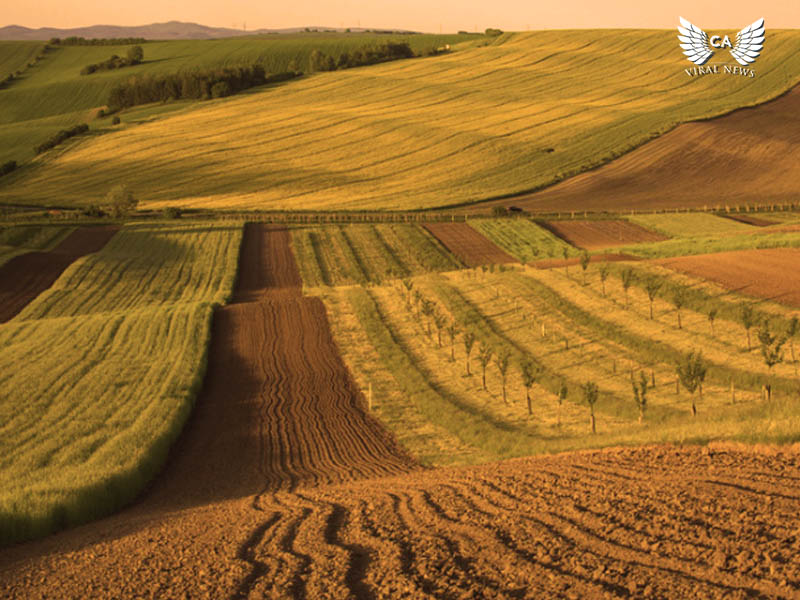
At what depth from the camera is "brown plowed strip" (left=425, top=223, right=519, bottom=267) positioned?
62.9m

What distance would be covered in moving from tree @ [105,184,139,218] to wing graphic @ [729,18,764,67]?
352 feet

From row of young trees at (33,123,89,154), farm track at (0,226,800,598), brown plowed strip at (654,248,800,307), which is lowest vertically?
brown plowed strip at (654,248,800,307)

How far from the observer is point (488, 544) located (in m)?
10.3

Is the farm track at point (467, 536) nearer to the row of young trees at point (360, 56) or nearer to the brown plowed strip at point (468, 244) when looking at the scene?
the brown plowed strip at point (468, 244)

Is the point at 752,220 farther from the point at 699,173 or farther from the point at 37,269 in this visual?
the point at 37,269

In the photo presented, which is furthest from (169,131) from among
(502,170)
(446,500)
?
(446,500)

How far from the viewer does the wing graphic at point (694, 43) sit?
472 ft

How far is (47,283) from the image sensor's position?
57469 mm

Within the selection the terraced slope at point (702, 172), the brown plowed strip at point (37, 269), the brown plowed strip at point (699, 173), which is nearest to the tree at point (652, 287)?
the brown plowed strip at point (37, 269)

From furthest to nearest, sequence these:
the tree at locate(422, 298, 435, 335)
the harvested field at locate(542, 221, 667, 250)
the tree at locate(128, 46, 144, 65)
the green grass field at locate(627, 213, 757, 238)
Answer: the tree at locate(128, 46, 144, 65)
the green grass field at locate(627, 213, 757, 238)
the harvested field at locate(542, 221, 667, 250)
the tree at locate(422, 298, 435, 335)

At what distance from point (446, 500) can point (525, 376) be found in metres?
14.8

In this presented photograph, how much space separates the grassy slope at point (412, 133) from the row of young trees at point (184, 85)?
334 inches

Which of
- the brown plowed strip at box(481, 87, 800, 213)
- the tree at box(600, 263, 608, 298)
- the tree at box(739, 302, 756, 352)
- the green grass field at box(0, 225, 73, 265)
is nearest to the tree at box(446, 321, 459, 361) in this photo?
the tree at box(600, 263, 608, 298)

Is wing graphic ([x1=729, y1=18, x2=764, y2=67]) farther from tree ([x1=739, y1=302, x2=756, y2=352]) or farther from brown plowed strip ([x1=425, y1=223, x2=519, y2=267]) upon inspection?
tree ([x1=739, y1=302, x2=756, y2=352])
